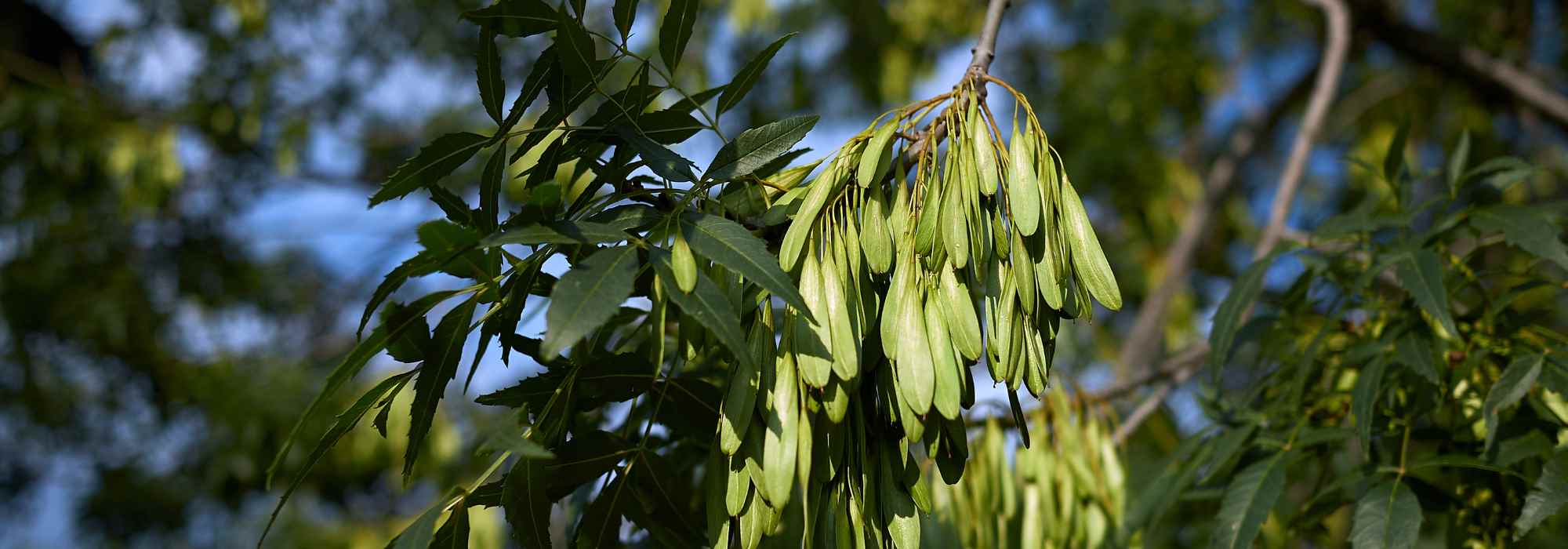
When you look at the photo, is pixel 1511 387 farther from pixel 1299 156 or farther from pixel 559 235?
pixel 1299 156

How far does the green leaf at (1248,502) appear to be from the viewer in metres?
0.95

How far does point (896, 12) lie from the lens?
12.6 ft

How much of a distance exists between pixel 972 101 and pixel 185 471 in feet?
17.4

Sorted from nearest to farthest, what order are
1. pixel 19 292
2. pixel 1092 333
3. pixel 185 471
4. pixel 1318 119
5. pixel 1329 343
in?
pixel 1329 343
pixel 1318 119
pixel 1092 333
pixel 19 292
pixel 185 471

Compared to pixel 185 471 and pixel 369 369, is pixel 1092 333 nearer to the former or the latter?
pixel 369 369

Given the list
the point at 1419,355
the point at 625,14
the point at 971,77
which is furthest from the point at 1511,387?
the point at 625,14

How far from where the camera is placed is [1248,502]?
984 mm

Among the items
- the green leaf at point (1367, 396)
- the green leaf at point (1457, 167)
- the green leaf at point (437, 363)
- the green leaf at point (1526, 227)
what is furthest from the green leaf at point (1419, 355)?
the green leaf at point (437, 363)

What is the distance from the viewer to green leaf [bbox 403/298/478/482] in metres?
0.67

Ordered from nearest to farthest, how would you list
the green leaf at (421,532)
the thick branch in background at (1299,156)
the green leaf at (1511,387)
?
the green leaf at (421,532) < the green leaf at (1511,387) < the thick branch in background at (1299,156)

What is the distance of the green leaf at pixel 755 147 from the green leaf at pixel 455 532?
0.99 feet

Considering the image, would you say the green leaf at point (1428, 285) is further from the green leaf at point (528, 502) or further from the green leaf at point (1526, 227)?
the green leaf at point (528, 502)

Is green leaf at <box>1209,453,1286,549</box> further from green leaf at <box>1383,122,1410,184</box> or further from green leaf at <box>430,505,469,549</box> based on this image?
green leaf at <box>430,505,469,549</box>

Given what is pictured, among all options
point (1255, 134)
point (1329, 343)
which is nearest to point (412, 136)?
point (1255, 134)
